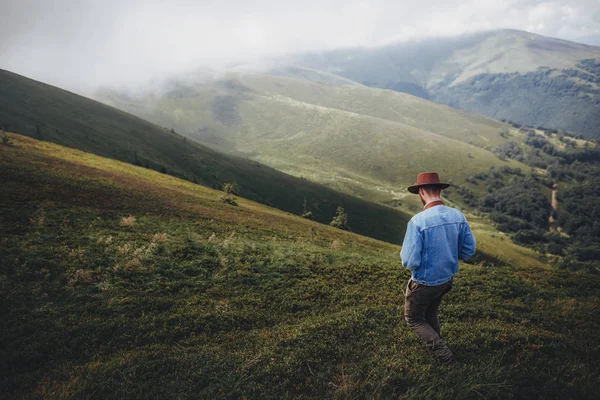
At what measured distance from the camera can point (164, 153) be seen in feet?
403

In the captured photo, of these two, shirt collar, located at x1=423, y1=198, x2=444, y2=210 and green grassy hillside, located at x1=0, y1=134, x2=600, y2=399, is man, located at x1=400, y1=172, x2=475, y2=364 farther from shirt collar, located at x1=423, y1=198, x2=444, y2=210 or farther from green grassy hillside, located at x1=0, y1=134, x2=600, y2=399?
green grassy hillside, located at x1=0, y1=134, x2=600, y2=399

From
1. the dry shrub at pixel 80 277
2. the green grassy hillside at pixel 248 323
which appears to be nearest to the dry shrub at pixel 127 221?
the green grassy hillside at pixel 248 323

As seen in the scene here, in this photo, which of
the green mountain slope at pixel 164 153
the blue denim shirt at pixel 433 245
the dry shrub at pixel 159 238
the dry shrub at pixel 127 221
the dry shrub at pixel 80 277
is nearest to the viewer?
the blue denim shirt at pixel 433 245

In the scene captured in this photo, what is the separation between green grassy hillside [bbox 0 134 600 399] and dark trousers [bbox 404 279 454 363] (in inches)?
15.2

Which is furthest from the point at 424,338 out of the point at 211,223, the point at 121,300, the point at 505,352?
the point at 211,223

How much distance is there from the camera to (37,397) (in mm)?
6918

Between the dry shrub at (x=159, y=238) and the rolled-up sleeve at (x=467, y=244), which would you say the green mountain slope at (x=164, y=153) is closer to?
the dry shrub at (x=159, y=238)

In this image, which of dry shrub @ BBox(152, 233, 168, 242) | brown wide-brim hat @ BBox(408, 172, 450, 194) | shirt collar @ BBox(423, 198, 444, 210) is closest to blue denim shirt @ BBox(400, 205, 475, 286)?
shirt collar @ BBox(423, 198, 444, 210)

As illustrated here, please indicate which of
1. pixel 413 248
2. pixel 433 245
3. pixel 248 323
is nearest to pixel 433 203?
pixel 433 245

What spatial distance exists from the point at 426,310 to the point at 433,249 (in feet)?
6.63

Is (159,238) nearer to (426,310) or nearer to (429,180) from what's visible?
(426,310)

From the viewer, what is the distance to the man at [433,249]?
7.29m

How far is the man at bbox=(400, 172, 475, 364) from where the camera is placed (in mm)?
7293

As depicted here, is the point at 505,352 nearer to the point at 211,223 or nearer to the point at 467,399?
the point at 467,399
